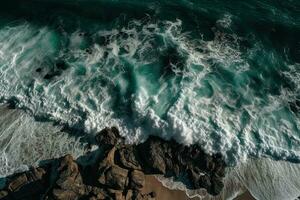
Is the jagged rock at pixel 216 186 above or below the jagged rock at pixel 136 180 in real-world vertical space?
below

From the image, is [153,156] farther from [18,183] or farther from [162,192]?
[18,183]

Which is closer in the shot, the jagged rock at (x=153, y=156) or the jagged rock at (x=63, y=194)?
the jagged rock at (x=63, y=194)

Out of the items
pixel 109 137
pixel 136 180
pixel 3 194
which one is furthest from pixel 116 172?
pixel 3 194

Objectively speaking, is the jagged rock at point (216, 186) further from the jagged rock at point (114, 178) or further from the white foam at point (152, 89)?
the jagged rock at point (114, 178)

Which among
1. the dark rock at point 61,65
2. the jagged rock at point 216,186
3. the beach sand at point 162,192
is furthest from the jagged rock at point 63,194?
the dark rock at point 61,65

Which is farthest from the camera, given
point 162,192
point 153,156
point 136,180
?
point 153,156

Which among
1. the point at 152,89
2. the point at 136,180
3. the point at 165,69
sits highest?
the point at 165,69

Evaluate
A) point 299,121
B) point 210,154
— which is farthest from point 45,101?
point 299,121
